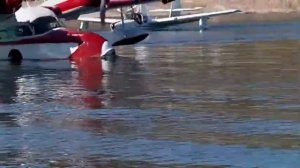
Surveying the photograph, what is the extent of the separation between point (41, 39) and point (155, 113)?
12.4 m

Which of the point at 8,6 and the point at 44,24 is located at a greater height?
the point at 8,6

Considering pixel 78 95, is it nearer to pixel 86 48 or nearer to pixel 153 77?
pixel 153 77

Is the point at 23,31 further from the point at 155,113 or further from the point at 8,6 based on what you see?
the point at 155,113

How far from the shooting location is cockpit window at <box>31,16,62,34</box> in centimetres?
2709

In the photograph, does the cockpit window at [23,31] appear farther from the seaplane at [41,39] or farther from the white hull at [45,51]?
the white hull at [45,51]

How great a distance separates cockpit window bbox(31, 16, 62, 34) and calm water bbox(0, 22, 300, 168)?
1.37 m

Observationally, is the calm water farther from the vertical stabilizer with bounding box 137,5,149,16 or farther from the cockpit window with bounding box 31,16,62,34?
the vertical stabilizer with bounding box 137,5,149,16

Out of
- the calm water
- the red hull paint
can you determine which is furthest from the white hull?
the calm water

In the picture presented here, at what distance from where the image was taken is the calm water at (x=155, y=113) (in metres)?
11.1

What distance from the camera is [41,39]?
26.7 m

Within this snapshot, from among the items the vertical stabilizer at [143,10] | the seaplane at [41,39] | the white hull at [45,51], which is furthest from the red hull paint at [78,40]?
the vertical stabilizer at [143,10]

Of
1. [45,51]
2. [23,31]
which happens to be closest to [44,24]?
[23,31]

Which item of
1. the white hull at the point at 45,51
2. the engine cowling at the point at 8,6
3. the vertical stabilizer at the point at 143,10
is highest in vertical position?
the engine cowling at the point at 8,6

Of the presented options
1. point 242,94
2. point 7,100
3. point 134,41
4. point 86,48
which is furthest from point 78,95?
point 134,41
